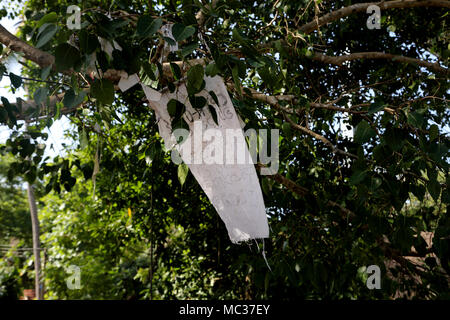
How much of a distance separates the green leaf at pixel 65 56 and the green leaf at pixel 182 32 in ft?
0.61

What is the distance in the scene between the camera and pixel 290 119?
5.31ft

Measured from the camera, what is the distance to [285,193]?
160 cm

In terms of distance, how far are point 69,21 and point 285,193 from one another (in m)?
1.14

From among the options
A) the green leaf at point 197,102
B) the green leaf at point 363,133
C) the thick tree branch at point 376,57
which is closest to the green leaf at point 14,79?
the green leaf at point 197,102

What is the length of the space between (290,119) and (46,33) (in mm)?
1126

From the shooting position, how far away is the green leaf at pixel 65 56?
0.66 meters

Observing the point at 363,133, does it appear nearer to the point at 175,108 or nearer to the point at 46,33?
the point at 175,108

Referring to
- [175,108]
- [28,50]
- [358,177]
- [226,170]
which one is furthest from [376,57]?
[28,50]

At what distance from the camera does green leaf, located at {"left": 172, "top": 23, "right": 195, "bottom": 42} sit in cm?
73

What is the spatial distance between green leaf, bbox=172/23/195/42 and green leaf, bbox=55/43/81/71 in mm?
187

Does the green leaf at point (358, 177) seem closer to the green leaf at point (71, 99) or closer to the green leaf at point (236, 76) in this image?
the green leaf at point (236, 76)

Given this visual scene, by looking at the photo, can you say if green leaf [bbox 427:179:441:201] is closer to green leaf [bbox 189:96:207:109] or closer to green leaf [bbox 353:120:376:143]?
green leaf [bbox 353:120:376:143]

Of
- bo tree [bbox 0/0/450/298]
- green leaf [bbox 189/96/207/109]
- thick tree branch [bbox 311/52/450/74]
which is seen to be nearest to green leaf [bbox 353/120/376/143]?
bo tree [bbox 0/0/450/298]
